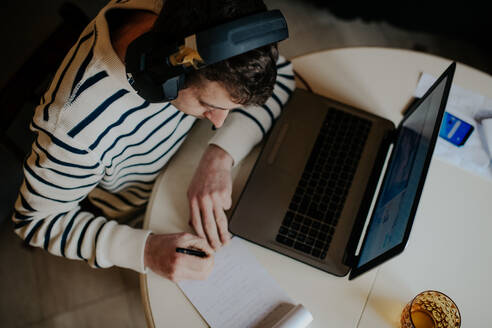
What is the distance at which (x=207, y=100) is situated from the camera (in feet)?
→ 2.22

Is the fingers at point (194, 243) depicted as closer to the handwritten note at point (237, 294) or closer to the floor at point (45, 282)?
the handwritten note at point (237, 294)

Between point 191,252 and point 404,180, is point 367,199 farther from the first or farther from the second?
point 191,252

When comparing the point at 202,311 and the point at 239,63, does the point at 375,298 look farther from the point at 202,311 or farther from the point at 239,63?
the point at 239,63

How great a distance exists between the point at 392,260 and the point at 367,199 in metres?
0.16

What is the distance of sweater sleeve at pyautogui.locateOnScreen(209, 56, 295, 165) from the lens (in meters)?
0.93

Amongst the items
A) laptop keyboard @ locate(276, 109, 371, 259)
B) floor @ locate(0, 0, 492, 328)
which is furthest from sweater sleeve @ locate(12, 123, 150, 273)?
floor @ locate(0, 0, 492, 328)

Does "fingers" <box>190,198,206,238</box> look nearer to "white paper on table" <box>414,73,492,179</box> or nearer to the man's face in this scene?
the man's face

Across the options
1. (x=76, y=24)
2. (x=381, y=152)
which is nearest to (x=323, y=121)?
(x=381, y=152)

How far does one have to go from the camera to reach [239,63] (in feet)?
1.93

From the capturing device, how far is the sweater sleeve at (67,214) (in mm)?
702

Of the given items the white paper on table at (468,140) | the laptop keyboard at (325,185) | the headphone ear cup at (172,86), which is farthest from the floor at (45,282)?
the white paper on table at (468,140)

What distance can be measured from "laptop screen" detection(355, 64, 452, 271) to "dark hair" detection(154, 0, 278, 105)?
1.12 feet

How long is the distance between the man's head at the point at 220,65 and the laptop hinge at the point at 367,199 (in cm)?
39

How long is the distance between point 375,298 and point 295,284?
197mm
